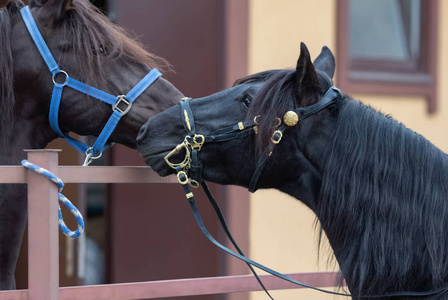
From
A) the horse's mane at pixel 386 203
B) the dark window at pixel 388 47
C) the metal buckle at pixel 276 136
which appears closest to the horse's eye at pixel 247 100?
the metal buckle at pixel 276 136

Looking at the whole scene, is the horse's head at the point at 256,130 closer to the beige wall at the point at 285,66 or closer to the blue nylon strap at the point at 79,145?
the blue nylon strap at the point at 79,145

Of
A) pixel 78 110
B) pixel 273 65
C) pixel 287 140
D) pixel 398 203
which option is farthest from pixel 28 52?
pixel 273 65

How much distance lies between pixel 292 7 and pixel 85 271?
2335 mm

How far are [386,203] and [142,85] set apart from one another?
96 cm

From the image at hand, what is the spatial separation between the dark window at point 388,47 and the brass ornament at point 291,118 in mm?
1733

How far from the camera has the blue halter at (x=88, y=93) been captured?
2170mm

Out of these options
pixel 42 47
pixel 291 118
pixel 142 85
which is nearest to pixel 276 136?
pixel 291 118

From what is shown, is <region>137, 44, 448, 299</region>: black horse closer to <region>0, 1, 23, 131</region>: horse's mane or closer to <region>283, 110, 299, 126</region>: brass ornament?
<region>283, 110, 299, 126</region>: brass ornament

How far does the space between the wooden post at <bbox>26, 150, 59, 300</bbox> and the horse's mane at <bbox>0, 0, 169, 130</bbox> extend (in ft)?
0.99

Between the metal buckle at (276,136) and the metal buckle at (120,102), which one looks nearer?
the metal buckle at (276,136)

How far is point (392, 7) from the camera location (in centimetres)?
398

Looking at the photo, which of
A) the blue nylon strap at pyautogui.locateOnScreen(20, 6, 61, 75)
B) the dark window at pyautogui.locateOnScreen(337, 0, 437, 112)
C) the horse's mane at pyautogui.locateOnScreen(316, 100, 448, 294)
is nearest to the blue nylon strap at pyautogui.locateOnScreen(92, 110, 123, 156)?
the blue nylon strap at pyautogui.locateOnScreen(20, 6, 61, 75)

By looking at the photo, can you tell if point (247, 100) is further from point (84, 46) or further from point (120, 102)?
point (84, 46)

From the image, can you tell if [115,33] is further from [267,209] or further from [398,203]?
[267,209]
